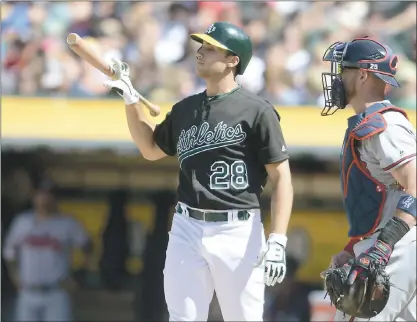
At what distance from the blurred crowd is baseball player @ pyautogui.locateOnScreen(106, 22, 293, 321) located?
3893 millimetres

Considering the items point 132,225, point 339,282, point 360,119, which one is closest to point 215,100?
point 360,119

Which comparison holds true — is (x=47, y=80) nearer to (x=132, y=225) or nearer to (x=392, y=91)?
(x=132, y=225)

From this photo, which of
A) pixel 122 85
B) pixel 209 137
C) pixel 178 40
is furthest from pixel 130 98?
pixel 178 40

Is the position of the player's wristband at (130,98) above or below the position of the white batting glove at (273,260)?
above

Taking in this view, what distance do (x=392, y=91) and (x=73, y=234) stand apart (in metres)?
3.16

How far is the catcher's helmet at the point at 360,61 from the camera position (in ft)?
13.0

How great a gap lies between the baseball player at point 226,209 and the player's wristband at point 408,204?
0.58 metres

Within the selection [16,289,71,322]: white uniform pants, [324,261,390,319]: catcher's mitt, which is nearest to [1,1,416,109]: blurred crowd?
[16,289,71,322]: white uniform pants

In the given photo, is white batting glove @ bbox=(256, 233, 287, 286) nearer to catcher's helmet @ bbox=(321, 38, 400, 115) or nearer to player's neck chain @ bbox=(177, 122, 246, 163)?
player's neck chain @ bbox=(177, 122, 246, 163)

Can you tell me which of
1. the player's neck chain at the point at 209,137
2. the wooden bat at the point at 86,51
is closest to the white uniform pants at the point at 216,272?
the player's neck chain at the point at 209,137

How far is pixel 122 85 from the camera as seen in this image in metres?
4.34

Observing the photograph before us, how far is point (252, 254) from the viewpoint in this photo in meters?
4.05

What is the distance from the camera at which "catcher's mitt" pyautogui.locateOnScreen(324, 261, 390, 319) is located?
12.1 ft

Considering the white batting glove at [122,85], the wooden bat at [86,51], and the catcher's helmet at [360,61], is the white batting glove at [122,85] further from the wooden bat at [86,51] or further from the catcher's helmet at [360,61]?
the catcher's helmet at [360,61]
